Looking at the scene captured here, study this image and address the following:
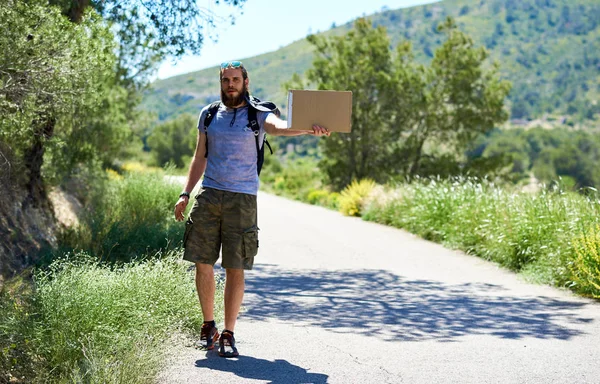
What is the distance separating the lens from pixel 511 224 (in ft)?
42.5

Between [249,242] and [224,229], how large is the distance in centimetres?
21

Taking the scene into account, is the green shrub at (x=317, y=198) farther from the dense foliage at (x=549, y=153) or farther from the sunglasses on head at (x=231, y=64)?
the dense foliage at (x=549, y=153)

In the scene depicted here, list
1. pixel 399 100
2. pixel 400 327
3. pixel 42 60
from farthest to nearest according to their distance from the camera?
pixel 399 100
pixel 400 327
pixel 42 60

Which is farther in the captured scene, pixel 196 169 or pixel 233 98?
pixel 196 169

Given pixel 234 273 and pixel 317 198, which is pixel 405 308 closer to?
pixel 234 273

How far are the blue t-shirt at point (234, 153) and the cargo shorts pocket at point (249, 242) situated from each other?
30cm

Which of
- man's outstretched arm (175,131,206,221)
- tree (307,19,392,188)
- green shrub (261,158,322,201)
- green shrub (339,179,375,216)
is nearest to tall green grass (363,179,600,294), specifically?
green shrub (339,179,375,216)

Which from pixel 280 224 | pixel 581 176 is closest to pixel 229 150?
pixel 280 224

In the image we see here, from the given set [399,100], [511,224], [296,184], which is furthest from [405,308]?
[296,184]

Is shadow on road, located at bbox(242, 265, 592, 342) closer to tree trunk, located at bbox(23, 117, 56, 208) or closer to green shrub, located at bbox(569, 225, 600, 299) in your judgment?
green shrub, located at bbox(569, 225, 600, 299)

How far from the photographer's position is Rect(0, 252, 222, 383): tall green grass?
5.06 metres

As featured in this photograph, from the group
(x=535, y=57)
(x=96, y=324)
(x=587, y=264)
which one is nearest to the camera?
(x=96, y=324)

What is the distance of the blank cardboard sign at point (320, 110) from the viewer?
589 centimetres

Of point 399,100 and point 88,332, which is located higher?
point 399,100
